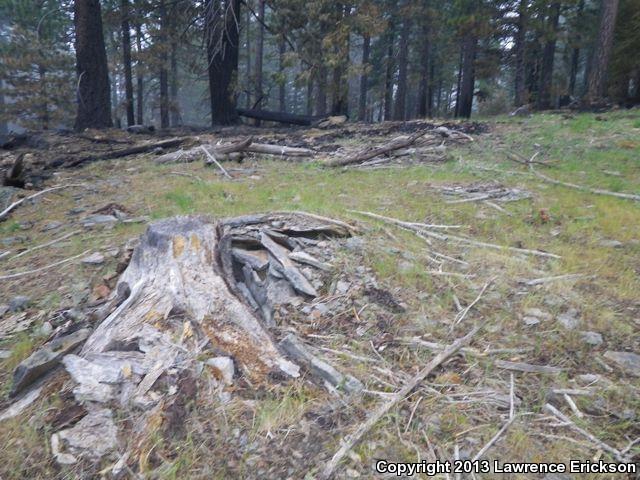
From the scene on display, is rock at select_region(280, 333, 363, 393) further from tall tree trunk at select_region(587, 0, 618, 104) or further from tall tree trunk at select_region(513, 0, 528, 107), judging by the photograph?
tall tree trunk at select_region(513, 0, 528, 107)

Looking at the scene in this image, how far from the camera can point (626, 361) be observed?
111 inches

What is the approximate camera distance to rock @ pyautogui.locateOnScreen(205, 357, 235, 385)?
98.9 inches

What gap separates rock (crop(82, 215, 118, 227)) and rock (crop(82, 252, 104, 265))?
104 centimetres

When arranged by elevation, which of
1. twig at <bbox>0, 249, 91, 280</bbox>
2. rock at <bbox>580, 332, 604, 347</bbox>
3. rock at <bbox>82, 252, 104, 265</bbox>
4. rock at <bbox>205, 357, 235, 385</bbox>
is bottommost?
rock at <bbox>580, 332, 604, 347</bbox>

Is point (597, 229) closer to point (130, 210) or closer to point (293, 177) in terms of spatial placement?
point (293, 177)

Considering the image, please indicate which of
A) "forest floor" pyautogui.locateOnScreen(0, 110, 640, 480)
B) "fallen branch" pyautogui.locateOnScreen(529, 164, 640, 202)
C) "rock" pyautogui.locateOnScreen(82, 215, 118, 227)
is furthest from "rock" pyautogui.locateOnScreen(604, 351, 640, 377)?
"rock" pyautogui.locateOnScreen(82, 215, 118, 227)

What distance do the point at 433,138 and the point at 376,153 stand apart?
4.99ft

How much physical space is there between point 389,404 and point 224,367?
92 cm

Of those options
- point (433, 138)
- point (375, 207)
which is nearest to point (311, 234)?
point (375, 207)

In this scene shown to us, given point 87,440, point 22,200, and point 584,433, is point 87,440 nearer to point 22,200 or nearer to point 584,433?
point 584,433

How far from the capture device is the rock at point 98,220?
5035 millimetres

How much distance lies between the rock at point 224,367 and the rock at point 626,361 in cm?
228

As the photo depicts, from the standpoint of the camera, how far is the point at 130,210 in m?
5.52
